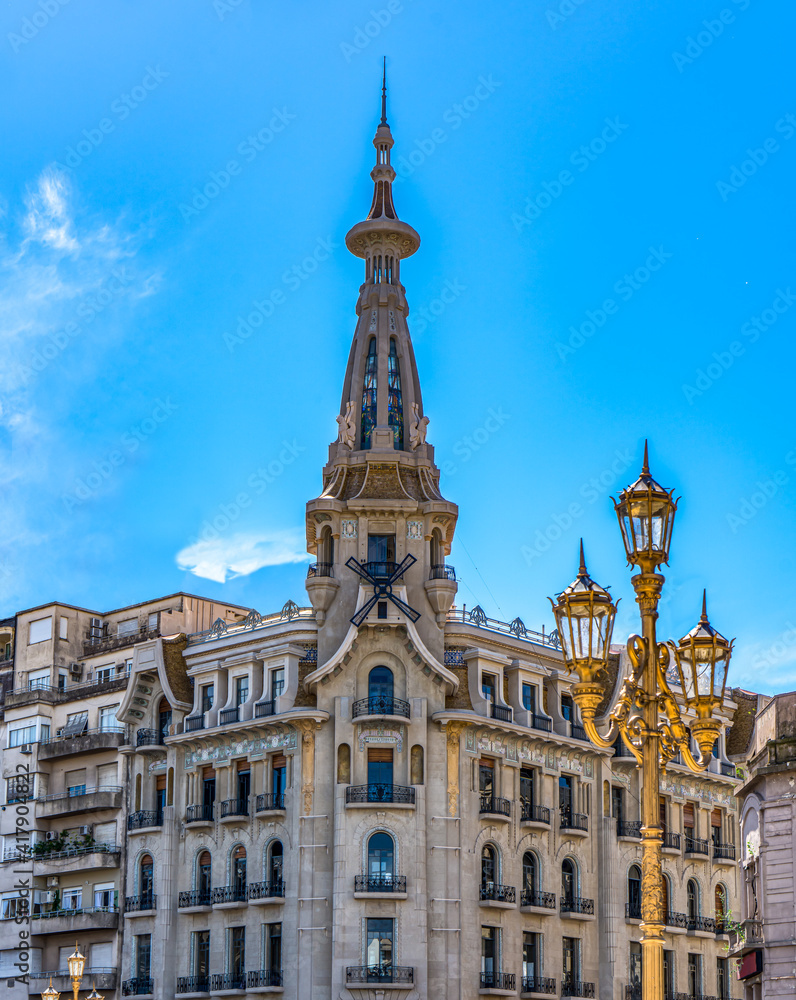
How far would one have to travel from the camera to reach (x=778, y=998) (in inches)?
1585

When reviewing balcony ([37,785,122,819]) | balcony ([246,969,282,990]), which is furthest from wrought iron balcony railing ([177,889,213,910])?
balcony ([37,785,122,819])

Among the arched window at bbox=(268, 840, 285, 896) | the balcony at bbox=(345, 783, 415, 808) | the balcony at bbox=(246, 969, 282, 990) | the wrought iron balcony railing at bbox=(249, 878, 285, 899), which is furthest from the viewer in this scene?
the arched window at bbox=(268, 840, 285, 896)

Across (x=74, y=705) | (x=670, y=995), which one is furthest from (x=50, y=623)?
(x=670, y=995)

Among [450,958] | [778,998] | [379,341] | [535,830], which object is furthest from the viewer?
[379,341]

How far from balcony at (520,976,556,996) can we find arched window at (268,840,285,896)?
10.4 metres

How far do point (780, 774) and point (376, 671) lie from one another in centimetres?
2386

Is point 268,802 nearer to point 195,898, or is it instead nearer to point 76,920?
point 195,898

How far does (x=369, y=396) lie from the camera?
2712 inches

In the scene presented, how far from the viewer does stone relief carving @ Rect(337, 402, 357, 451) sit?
67375 mm

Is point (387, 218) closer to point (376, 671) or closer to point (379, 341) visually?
point (379, 341)

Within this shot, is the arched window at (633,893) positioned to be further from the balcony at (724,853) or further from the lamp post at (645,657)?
the lamp post at (645,657)

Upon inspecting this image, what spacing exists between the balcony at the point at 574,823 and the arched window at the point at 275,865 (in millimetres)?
11741

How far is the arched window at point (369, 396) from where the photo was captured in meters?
68.3

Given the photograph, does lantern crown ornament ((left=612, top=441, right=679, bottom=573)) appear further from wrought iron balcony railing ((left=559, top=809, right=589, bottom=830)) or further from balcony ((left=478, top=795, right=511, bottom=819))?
wrought iron balcony railing ((left=559, top=809, right=589, bottom=830))
